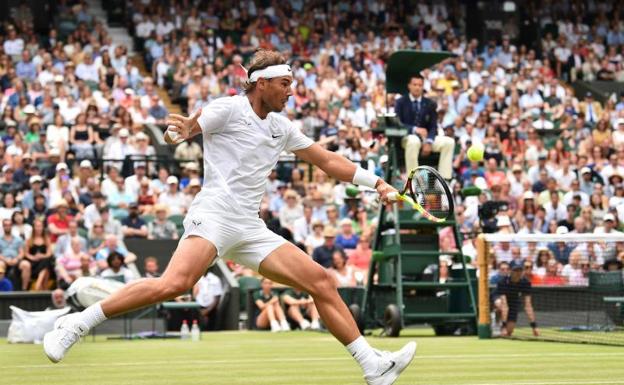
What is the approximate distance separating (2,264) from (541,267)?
27.2 feet

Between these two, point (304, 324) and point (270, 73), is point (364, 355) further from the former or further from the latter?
point (304, 324)

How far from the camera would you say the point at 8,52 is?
29172 mm

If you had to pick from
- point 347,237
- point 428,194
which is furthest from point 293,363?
point 347,237

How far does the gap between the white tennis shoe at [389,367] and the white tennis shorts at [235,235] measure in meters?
1.01

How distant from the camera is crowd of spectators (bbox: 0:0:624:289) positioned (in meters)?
22.4

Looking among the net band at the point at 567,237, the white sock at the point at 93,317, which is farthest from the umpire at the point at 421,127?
the white sock at the point at 93,317

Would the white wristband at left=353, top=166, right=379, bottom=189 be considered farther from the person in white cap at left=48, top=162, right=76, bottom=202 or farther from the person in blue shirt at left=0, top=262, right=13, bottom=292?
the person in white cap at left=48, top=162, right=76, bottom=202

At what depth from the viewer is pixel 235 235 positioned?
854 cm

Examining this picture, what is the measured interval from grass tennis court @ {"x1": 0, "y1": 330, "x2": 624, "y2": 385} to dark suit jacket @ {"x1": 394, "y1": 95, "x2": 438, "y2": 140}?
2931 mm

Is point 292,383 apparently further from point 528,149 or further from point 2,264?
point 528,149

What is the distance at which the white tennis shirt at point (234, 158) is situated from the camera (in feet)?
28.1

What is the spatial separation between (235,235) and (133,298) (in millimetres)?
781

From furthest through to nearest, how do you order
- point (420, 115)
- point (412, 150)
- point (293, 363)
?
1. point (420, 115)
2. point (412, 150)
3. point (293, 363)

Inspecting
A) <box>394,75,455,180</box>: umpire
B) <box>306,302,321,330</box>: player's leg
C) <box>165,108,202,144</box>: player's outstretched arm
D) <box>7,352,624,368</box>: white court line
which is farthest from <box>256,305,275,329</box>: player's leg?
<box>165,108,202,144</box>: player's outstretched arm
